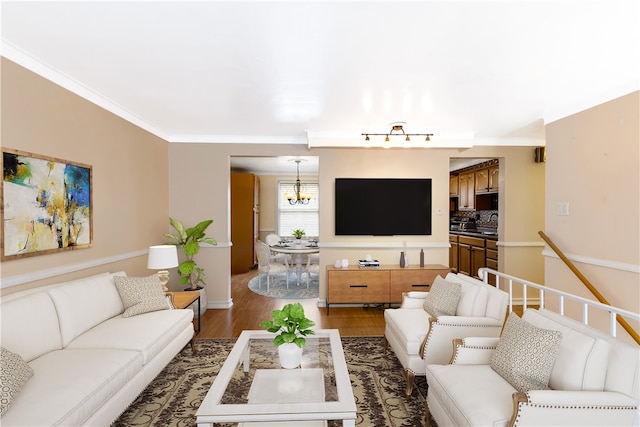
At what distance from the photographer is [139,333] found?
99.3 inches

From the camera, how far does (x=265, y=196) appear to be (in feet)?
30.8

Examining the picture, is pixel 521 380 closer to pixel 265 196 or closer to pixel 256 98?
pixel 256 98

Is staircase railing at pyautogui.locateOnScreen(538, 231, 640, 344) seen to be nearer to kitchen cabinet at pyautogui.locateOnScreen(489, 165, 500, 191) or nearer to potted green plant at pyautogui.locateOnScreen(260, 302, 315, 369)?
potted green plant at pyautogui.locateOnScreen(260, 302, 315, 369)

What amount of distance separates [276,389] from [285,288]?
4212mm

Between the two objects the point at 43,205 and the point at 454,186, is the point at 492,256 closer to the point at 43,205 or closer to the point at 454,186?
the point at 454,186

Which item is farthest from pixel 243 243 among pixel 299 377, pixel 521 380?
pixel 521 380

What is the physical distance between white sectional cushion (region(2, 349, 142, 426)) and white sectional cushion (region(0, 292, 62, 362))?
→ 0.08 meters

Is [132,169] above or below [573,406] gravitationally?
above

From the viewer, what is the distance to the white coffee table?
167 cm

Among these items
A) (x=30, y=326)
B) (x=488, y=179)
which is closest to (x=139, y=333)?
(x=30, y=326)

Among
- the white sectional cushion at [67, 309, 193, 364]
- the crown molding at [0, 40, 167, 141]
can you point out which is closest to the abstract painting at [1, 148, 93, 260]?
the crown molding at [0, 40, 167, 141]

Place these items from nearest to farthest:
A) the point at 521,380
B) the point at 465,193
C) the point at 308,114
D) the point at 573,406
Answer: the point at 573,406
the point at 521,380
the point at 308,114
the point at 465,193

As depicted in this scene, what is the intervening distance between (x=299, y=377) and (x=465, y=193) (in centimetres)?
647

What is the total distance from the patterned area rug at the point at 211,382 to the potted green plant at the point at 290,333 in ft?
1.69
